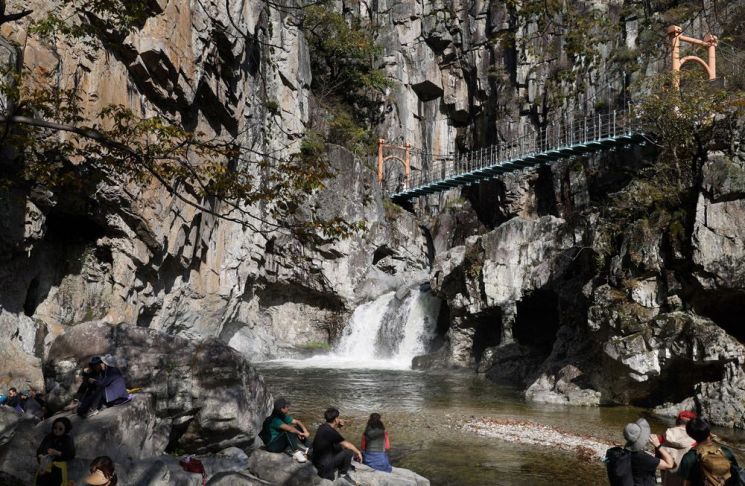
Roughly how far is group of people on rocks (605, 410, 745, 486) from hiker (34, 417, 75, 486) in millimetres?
4954

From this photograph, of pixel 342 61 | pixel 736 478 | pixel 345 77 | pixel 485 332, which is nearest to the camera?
pixel 736 478

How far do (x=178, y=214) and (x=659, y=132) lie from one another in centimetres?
1442

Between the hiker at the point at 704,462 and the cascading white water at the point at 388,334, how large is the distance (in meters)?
20.3

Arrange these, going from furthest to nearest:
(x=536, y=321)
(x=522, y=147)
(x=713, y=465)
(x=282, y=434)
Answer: (x=522, y=147) → (x=536, y=321) → (x=282, y=434) → (x=713, y=465)

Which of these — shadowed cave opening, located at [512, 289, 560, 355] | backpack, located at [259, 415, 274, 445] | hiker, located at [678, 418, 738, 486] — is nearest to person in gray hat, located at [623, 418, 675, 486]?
hiker, located at [678, 418, 738, 486]

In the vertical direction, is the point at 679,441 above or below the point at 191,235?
below

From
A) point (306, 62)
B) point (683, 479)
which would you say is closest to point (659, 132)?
point (683, 479)

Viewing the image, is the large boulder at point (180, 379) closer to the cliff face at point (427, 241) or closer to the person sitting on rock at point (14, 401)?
the person sitting on rock at point (14, 401)

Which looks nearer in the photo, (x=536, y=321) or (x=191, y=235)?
(x=191, y=235)

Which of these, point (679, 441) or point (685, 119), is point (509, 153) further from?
point (679, 441)

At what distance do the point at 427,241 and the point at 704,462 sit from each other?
1196 inches

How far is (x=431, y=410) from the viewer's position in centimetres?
1448

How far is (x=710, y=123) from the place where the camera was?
14812mm

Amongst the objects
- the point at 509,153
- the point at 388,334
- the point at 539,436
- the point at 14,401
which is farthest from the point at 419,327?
the point at 14,401
